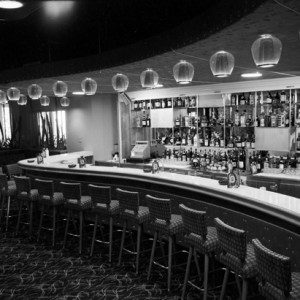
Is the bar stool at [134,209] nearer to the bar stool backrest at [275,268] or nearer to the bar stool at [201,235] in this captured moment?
the bar stool at [201,235]

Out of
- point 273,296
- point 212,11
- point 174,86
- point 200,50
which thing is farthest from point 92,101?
point 273,296

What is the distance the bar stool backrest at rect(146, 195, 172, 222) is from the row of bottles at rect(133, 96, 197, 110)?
470cm

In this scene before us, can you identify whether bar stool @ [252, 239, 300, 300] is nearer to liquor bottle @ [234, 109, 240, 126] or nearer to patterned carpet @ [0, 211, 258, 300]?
patterned carpet @ [0, 211, 258, 300]

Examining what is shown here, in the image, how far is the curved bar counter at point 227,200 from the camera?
307 centimetres

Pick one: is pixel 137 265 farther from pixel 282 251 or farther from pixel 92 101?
pixel 92 101

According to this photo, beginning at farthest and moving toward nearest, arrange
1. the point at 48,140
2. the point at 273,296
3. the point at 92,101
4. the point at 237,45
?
the point at 48,140, the point at 92,101, the point at 237,45, the point at 273,296

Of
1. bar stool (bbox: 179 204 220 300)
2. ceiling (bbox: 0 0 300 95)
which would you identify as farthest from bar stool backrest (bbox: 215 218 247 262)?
ceiling (bbox: 0 0 300 95)

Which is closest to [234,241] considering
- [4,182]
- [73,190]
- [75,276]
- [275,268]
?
[275,268]

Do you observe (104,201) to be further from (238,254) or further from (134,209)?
(238,254)

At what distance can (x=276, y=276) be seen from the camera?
7.43 ft

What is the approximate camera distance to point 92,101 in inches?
392

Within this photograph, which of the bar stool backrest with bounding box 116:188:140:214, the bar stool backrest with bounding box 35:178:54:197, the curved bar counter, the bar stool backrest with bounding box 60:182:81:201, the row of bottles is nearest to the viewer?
the curved bar counter

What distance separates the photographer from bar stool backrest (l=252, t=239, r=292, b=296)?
7.23 ft

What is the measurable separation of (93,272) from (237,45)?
3098mm
